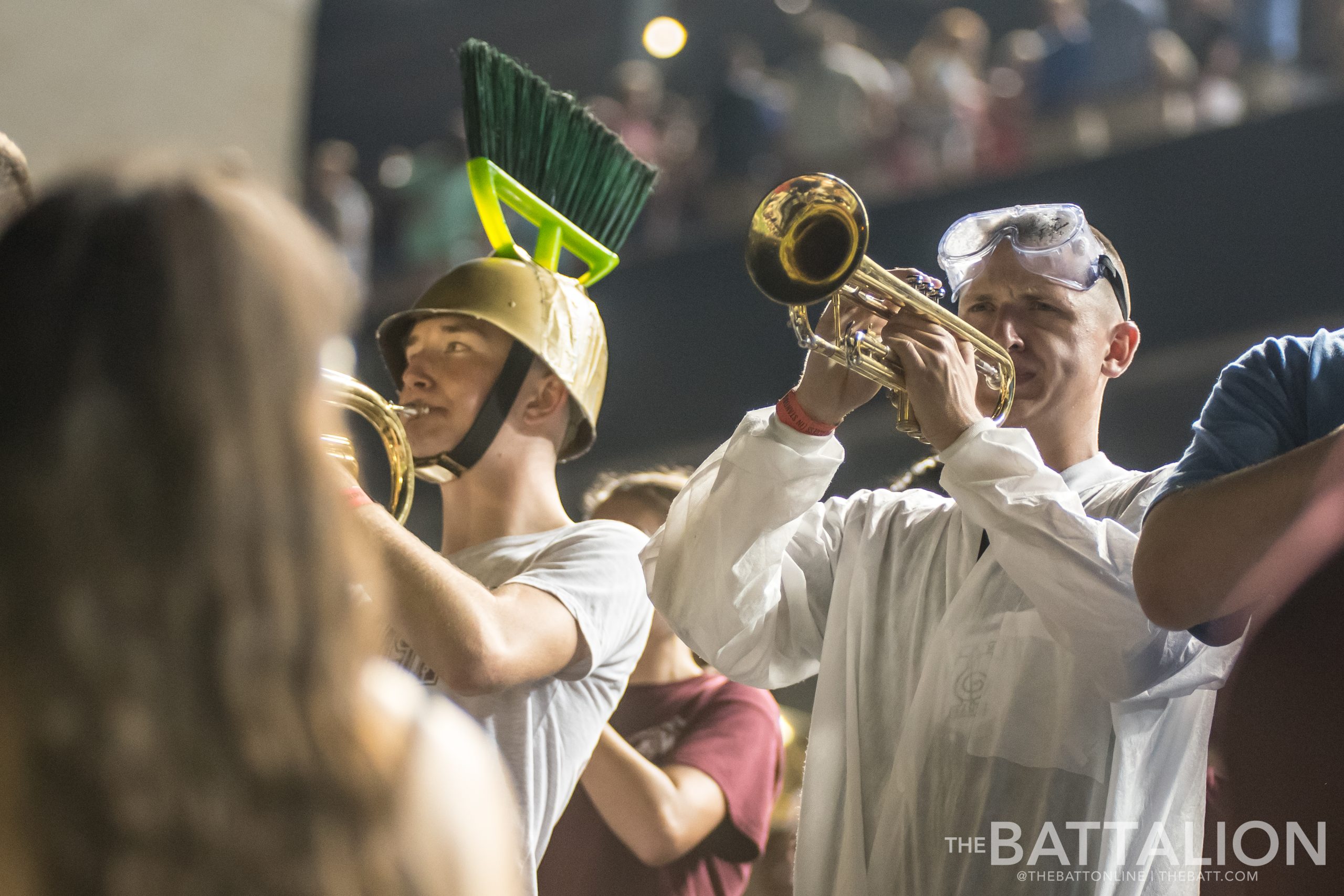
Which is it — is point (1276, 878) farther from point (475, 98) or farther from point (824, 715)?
point (475, 98)

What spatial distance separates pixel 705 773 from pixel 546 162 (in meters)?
1.24

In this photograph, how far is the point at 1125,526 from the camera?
2230 millimetres

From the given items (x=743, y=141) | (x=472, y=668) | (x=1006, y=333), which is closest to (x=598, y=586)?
(x=472, y=668)

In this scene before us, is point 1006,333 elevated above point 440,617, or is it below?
above

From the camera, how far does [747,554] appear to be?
7.69 feet

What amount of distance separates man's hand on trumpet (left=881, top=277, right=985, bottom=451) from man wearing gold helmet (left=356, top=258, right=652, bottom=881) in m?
0.65

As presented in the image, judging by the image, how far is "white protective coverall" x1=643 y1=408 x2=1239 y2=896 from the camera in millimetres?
2027

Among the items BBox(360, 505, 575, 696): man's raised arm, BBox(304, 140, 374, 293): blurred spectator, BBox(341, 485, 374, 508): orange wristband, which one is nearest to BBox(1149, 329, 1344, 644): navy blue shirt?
BBox(360, 505, 575, 696): man's raised arm

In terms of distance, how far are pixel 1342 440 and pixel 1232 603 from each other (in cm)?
24

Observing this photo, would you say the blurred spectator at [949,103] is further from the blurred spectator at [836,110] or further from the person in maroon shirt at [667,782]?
the person in maroon shirt at [667,782]

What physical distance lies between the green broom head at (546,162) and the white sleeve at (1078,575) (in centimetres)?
109

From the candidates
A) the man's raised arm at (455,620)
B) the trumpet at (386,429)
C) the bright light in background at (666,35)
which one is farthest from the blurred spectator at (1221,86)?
the bright light in background at (666,35)

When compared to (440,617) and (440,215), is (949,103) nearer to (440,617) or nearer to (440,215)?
(440,215)

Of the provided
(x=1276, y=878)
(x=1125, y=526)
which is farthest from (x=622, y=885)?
(x=1276, y=878)
